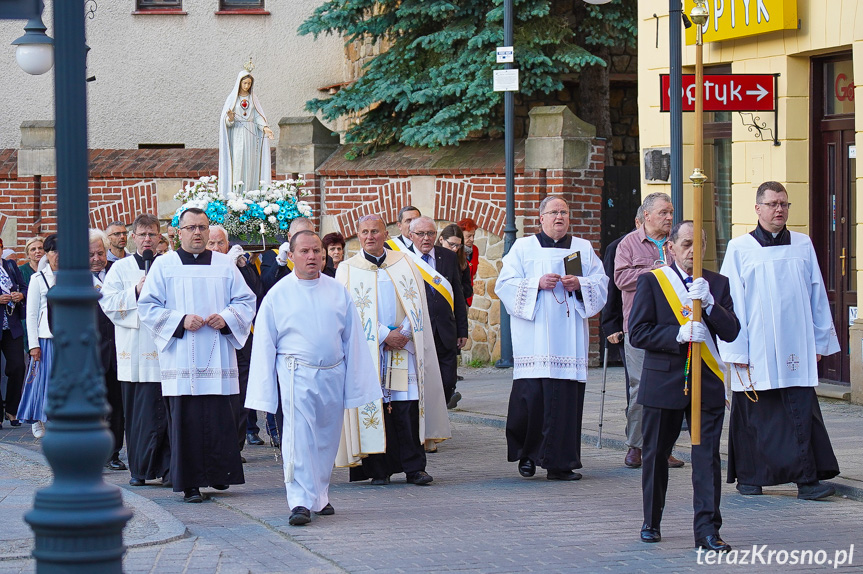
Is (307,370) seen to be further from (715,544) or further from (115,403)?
(115,403)

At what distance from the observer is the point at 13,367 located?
1370cm

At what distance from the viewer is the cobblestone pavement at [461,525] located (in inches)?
272

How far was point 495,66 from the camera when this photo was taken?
1788cm

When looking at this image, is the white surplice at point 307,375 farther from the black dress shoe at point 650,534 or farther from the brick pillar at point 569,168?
the brick pillar at point 569,168

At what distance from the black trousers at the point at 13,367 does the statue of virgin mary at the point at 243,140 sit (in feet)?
10.8

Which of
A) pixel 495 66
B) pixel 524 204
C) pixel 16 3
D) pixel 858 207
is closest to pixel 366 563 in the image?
pixel 16 3

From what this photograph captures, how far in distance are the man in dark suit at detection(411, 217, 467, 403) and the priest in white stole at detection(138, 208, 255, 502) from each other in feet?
9.48

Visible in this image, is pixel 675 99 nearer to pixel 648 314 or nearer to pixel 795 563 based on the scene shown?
pixel 648 314

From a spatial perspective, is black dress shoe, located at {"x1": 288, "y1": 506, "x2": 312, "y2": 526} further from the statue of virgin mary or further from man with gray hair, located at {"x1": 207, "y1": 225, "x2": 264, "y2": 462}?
the statue of virgin mary

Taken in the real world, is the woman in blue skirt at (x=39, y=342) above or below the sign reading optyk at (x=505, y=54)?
below

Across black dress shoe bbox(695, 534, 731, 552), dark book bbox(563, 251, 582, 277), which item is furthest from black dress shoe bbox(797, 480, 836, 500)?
dark book bbox(563, 251, 582, 277)

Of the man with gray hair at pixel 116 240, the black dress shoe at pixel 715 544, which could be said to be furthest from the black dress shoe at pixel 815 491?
the man with gray hair at pixel 116 240

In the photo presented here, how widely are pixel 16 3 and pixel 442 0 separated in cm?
1349

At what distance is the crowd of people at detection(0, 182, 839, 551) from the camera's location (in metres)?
7.44
